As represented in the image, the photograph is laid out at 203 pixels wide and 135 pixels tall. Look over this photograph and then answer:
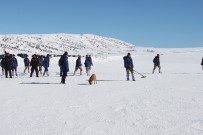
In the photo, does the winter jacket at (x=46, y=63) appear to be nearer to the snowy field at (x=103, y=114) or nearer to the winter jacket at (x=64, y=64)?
the winter jacket at (x=64, y=64)

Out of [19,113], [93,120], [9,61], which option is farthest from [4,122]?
[9,61]

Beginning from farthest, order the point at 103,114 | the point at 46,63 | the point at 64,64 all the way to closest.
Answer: the point at 46,63
the point at 64,64
the point at 103,114

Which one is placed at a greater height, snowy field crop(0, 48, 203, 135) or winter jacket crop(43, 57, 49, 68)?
winter jacket crop(43, 57, 49, 68)

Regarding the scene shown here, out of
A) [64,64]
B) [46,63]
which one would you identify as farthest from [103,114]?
[46,63]

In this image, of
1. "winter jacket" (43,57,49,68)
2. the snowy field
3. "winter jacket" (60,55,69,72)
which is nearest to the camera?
the snowy field

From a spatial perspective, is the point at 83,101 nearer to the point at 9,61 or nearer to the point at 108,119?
the point at 108,119

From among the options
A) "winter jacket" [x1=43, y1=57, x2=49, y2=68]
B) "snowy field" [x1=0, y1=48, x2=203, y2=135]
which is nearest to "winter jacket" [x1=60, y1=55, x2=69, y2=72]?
"snowy field" [x1=0, y1=48, x2=203, y2=135]

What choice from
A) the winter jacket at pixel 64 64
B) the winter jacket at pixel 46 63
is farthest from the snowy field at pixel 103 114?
the winter jacket at pixel 46 63

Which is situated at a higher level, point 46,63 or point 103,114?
Result: point 46,63

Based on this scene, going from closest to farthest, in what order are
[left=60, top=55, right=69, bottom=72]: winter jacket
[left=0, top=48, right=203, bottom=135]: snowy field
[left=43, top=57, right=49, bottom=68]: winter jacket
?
[left=0, top=48, right=203, bottom=135]: snowy field
[left=60, top=55, right=69, bottom=72]: winter jacket
[left=43, top=57, right=49, bottom=68]: winter jacket

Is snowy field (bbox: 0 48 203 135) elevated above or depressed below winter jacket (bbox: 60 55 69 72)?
below

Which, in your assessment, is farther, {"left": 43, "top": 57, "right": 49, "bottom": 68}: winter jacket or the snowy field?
{"left": 43, "top": 57, "right": 49, "bottom": 68}: winter jacket

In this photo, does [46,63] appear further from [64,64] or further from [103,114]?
[103,114]

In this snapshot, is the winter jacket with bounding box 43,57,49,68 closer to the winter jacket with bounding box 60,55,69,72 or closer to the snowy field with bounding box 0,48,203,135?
the winter jacket with bounding box 60,55,69,72
